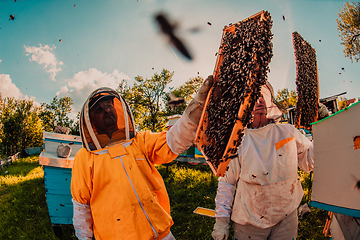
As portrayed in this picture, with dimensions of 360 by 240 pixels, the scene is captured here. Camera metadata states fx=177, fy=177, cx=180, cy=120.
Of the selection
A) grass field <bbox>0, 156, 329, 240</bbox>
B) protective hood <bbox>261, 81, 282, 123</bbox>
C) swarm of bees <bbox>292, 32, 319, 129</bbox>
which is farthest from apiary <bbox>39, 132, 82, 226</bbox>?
swarm of bees <bbox>292, 32, 319, 129</bbox>

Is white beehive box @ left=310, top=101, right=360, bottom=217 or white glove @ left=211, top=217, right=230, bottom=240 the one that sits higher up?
white beehive box @ left=310, top=101, right=360, bottom=217

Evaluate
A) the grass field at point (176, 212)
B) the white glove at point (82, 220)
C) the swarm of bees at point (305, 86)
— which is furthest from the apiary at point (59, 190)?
the swarm of bees at point (305, 86)

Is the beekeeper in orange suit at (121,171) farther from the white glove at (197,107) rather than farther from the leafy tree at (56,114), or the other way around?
the leafy tree at (56,114)

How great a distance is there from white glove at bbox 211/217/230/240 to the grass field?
6.56 feet

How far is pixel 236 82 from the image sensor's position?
4.86 feet

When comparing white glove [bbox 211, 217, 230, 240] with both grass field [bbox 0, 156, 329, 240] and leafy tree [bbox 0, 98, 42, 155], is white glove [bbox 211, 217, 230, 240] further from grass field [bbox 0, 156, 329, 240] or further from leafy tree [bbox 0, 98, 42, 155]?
leafy tree [bbox 0, 98, 42, 155]

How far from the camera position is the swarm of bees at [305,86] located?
2.79 metres

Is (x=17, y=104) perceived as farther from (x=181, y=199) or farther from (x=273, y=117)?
(x=273, y=117)

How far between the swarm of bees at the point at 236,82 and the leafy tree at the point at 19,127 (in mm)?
36706

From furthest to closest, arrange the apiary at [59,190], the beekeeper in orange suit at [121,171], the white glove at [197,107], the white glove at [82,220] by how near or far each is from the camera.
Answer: the apiary at [59,190]
the white glove at [82,220]
the beekeeper in orange suit at [121,171]
the white glove at [197,107]

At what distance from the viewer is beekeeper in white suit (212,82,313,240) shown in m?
2.27

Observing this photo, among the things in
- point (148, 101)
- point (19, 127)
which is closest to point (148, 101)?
point (148, 101)

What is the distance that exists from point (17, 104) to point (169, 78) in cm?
2758

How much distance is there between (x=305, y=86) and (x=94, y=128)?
324 centimetres
